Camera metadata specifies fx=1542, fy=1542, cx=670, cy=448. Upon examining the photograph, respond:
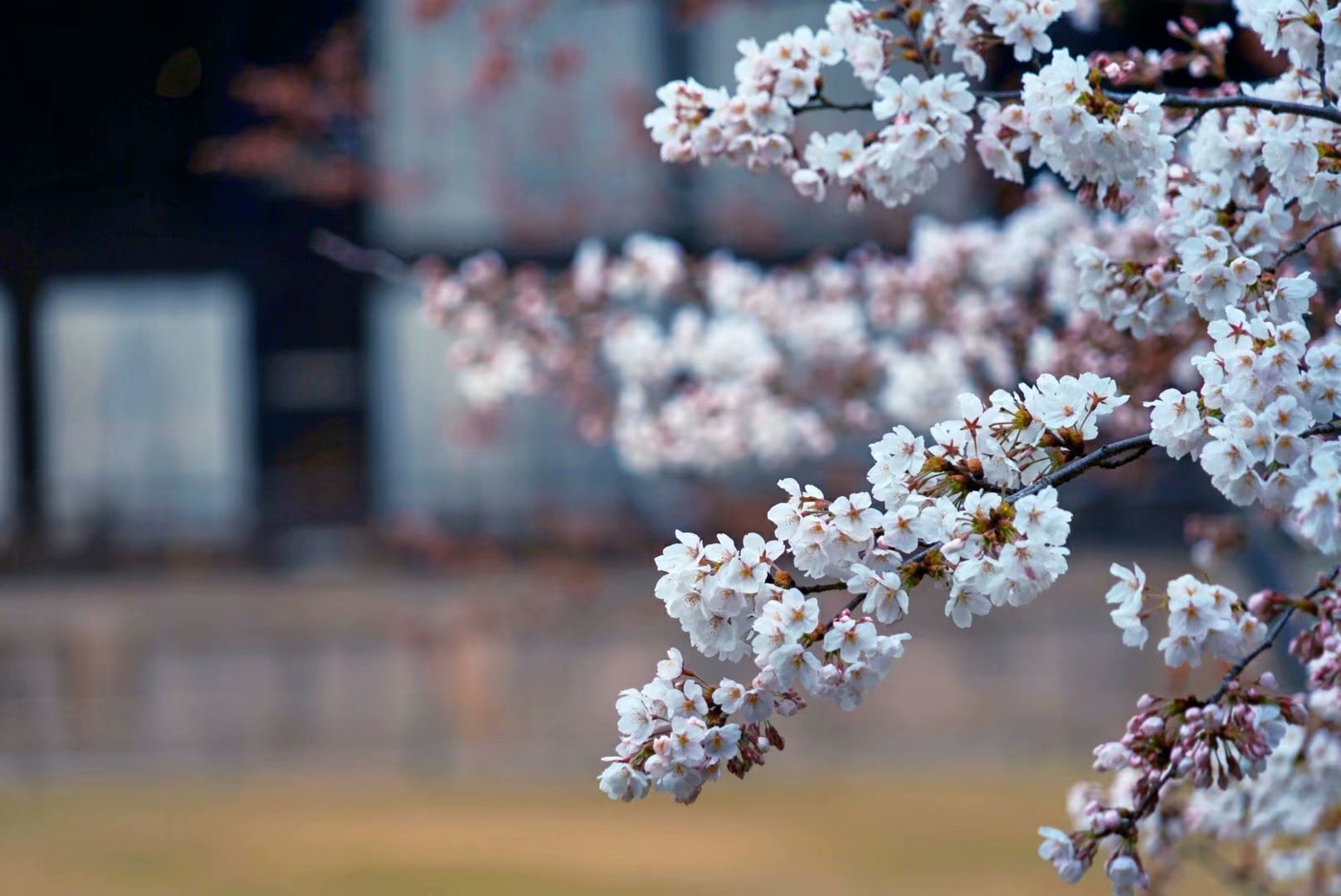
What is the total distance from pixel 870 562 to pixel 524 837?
5.70 m

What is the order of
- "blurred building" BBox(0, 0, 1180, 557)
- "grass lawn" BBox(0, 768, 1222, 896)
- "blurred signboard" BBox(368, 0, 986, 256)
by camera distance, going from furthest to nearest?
1. "blurred building" BBox(0, 0, 1180, 557)
2. "blurred signboard" BBox(368, 0, 986, 256)
3. "grass lawn" BBox(0, 768, 1222, 896)

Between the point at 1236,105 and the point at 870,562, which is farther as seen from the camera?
the point at 1236,105

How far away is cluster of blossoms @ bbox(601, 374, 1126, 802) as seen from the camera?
4.40ft

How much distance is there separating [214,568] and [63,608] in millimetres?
1036

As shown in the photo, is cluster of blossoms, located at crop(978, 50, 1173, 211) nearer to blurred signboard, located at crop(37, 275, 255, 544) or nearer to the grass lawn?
the grass lawn

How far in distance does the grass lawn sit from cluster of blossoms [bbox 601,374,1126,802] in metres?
4.37

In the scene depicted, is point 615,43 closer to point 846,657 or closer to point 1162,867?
point 1162,867

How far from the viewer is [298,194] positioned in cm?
1062

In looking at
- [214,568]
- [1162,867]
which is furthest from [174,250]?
[1162,867]

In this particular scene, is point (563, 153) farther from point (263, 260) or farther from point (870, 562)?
point (870, 562)

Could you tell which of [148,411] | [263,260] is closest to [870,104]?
[263,260]

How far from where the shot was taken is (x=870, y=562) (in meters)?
1.38

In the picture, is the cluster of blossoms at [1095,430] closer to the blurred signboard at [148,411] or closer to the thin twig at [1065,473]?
the thin twig at [1065,473]

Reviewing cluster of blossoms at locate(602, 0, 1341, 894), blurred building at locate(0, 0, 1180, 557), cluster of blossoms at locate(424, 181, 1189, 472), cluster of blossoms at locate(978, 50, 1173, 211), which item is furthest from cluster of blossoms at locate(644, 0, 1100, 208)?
blurred building at locate(0, 0, 1180, 557)
